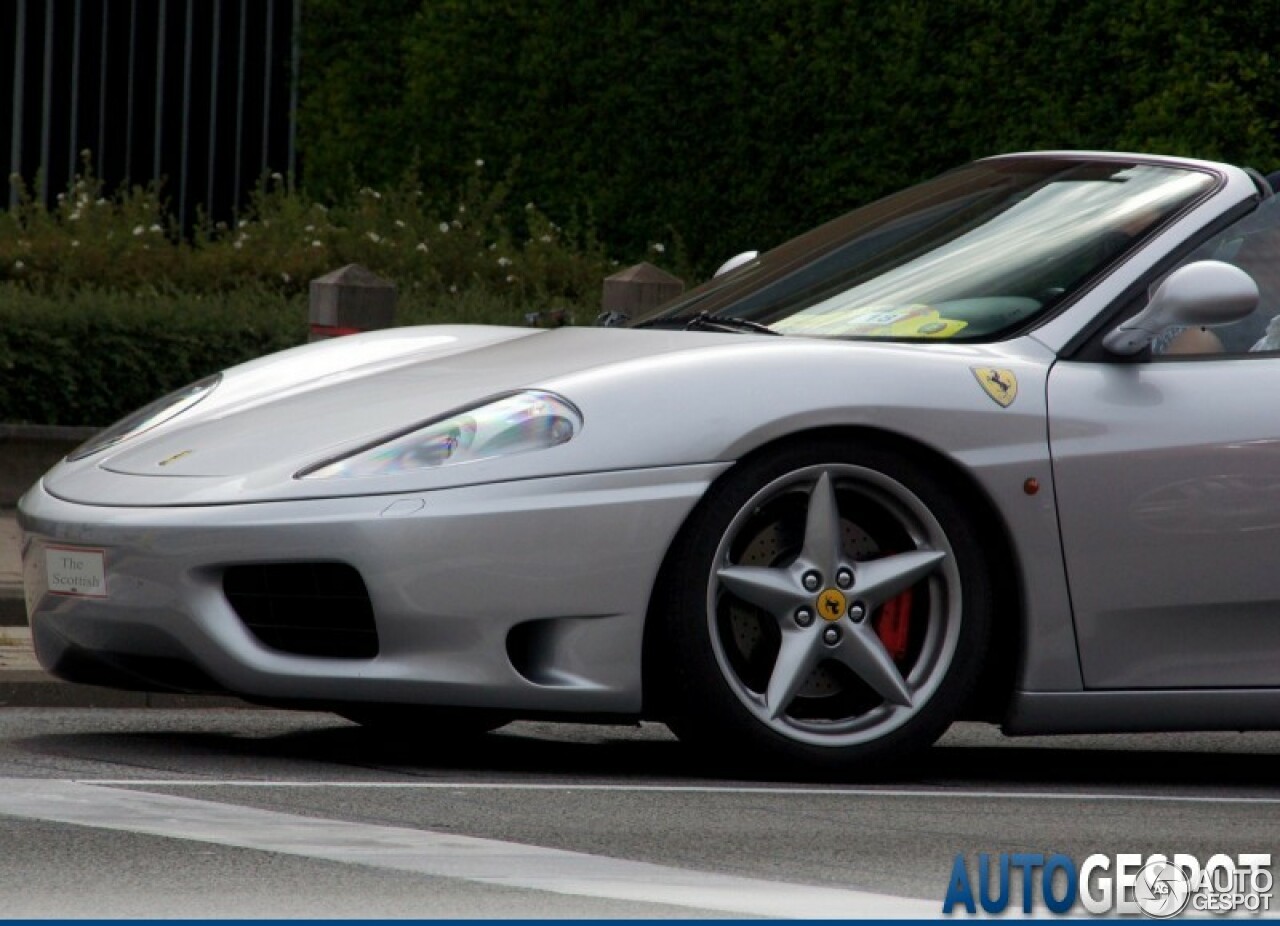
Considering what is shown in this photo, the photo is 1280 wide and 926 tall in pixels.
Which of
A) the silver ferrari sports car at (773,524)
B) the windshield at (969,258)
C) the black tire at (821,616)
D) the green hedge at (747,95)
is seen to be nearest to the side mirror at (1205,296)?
the silver ferrari sports car at (773,524)

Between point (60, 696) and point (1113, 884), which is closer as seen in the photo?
point (1113, 884)

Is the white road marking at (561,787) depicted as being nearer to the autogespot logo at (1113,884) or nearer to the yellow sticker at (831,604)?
the yellow sticker at (831,604)

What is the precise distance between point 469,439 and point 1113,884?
67.2 inches

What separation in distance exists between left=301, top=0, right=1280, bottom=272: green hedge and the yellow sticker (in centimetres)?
765

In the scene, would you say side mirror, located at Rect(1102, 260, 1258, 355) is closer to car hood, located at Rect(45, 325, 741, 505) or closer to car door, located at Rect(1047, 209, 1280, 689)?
car door, located at Rect(1047, 209, 1280, 689)

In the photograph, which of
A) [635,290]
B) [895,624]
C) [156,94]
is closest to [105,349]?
[635,290]

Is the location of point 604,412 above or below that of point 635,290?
above

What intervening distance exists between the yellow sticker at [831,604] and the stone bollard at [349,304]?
494 centimetres

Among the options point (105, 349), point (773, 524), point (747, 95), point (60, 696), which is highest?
point (747, 95)

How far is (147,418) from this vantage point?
20.9 feet

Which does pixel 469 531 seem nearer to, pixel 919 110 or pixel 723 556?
pixel 723 556

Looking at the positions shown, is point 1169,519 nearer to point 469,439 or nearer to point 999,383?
point 999,383

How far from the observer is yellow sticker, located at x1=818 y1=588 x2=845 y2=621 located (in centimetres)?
566

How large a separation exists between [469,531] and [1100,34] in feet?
28.9
